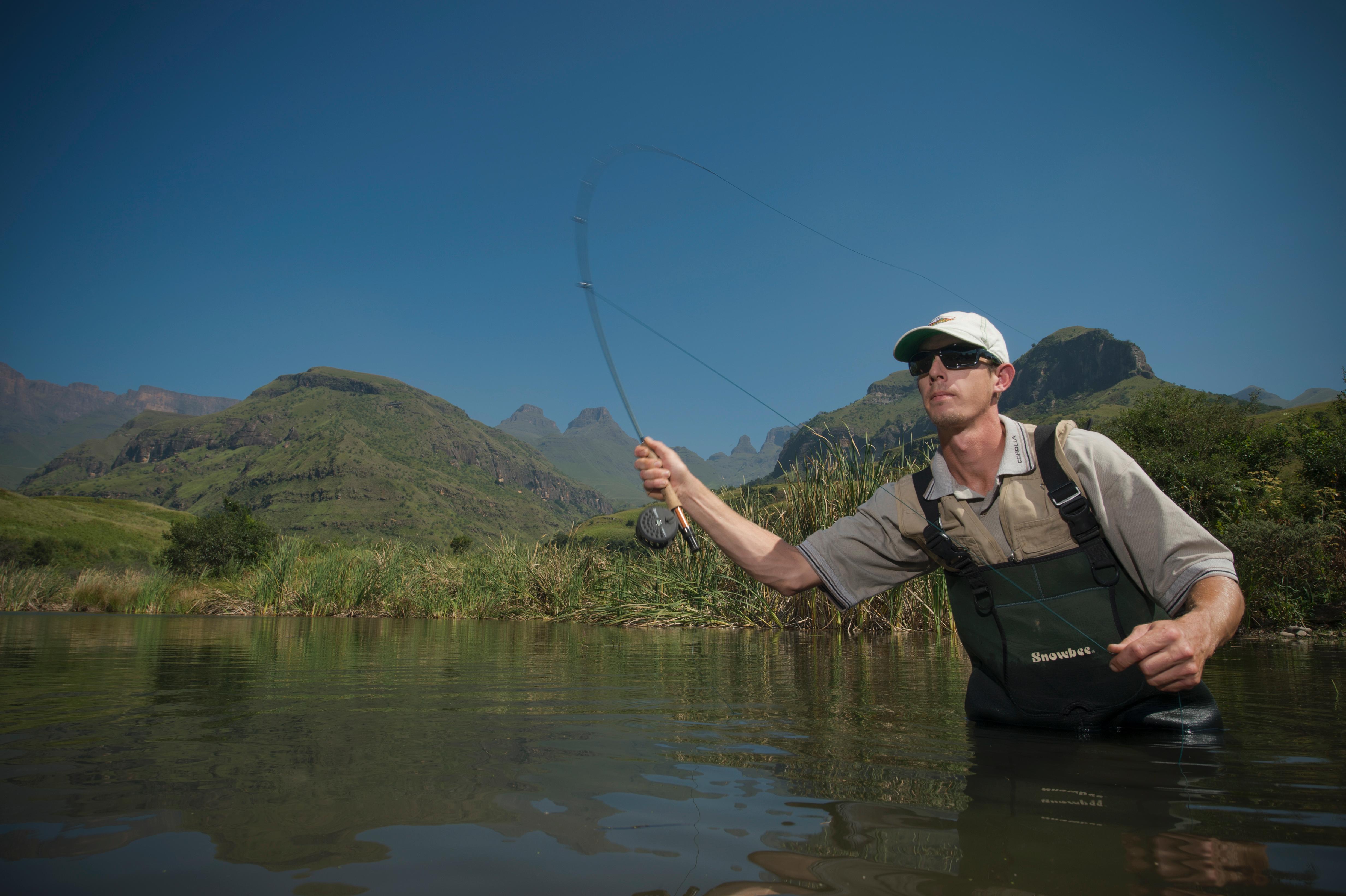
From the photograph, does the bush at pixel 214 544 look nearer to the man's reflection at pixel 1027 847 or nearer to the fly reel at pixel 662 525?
the fly reel at pixel 662 525

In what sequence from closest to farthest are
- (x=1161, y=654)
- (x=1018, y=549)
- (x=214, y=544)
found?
(x=1161, y=654)
(x=1018, y=549)
(x=214, y=544)

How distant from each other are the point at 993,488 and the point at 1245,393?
12772cm

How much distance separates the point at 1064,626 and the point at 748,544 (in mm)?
1309

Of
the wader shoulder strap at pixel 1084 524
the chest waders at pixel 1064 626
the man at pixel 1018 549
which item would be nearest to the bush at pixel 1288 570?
the chest waders at pixel 1064 626

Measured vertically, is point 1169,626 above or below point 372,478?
below

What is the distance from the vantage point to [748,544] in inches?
132

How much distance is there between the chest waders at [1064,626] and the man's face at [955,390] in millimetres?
268

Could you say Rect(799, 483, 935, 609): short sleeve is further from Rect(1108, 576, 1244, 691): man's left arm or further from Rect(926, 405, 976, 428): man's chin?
Rect(1108, 576, 1244, 691): man's left arm

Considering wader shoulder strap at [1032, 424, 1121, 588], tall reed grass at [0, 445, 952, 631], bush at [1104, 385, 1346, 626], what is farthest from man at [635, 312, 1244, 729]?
bush at [1104, 385, 1346, 626]

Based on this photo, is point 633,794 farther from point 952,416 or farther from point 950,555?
point 952,416

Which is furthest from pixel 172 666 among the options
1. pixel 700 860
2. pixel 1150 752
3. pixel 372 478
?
pixel 372 478

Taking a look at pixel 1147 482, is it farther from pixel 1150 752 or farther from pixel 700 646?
pixel 700 646

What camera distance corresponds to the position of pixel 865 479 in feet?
35.2

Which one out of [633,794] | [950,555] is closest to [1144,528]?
[950,555]
